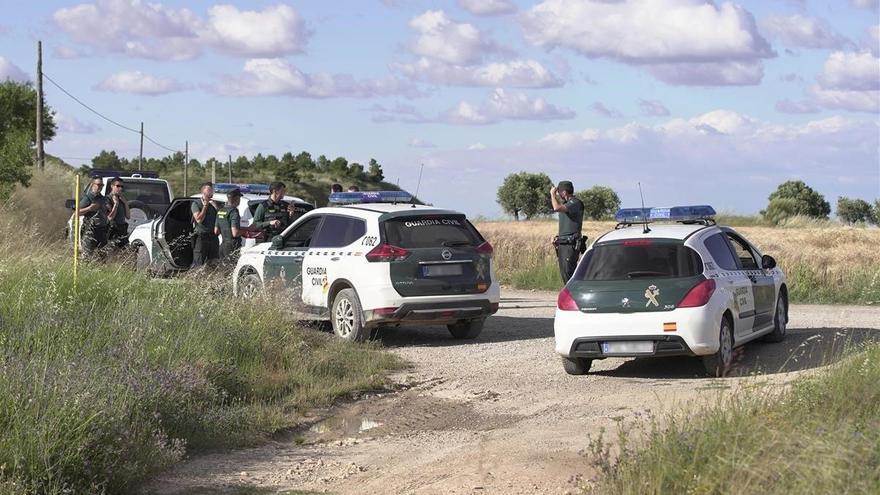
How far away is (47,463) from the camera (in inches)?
302

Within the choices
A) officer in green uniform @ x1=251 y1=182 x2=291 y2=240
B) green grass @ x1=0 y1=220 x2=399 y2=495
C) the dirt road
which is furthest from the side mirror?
officer in green uniform @ x1=251 y1=182 x2=291 y2=240

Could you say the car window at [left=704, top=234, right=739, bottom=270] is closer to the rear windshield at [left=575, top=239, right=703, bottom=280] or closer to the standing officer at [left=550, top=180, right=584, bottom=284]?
the rear windshield at [left=575, top=239, right=703, bottom=280]

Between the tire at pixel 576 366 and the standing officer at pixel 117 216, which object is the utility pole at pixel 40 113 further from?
the tire at pixel 576 366

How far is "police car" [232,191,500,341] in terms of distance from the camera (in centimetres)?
1532

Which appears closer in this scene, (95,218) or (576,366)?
(576,366)

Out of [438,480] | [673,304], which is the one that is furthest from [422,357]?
[438,480]

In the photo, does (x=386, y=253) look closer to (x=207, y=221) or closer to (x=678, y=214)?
(x=678, y=214)

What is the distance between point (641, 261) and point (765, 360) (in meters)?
2.05

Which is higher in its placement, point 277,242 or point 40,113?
point 40,113

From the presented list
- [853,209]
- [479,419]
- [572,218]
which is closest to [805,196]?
[853,209]

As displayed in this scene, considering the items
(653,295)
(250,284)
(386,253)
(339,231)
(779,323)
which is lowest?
(779,323)

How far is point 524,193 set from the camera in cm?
8125

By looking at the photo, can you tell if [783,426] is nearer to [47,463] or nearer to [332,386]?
[47,463]

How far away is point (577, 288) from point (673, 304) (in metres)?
1.05
